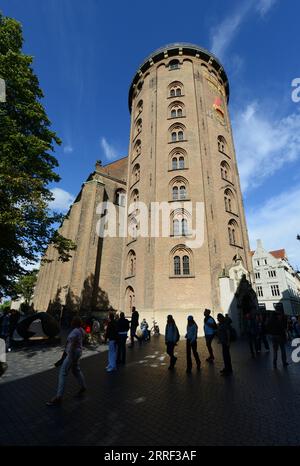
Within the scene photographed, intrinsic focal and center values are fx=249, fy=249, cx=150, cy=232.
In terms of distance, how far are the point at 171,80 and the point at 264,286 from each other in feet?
130

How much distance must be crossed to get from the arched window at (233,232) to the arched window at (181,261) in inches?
193

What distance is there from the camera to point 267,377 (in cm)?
696

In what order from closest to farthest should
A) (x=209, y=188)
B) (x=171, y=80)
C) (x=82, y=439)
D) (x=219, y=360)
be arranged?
(x=82, y=439)
(x=219, y=360)
(x=209, y=188)
(x=171, y=80)

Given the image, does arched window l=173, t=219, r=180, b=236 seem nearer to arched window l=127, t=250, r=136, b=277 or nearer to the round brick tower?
the round brick tower

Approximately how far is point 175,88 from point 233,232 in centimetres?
1777

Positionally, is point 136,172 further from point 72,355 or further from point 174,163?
point 72,355

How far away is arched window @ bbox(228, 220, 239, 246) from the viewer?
913 inches

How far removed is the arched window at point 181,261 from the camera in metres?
20.5

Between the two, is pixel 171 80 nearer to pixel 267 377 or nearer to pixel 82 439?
pixel 267 377

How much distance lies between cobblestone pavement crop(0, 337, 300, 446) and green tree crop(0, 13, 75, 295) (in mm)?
4915

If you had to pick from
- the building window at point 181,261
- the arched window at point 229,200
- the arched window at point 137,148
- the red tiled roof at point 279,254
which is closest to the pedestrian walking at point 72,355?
the building window at point 181,261

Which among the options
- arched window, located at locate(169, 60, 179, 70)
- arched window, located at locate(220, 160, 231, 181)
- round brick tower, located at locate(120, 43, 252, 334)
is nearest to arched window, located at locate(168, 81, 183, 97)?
round brick tower, located at locate(120, 43, 252, 334)

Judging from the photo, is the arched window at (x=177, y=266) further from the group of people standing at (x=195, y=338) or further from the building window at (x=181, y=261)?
the group of people standing at (x=195, y=338)
